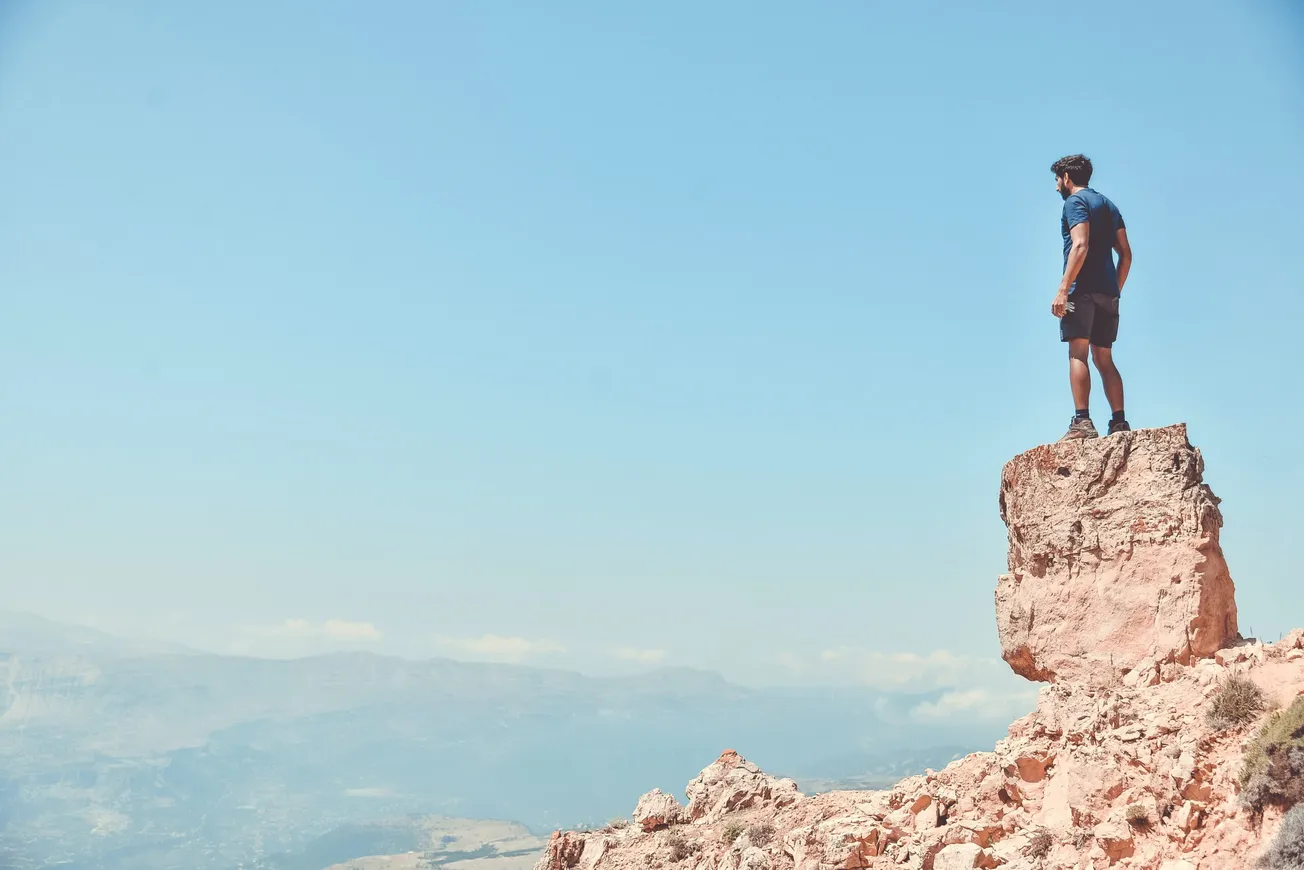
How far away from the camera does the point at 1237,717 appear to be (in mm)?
10086

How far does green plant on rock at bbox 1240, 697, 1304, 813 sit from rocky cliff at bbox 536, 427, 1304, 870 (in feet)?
0.05

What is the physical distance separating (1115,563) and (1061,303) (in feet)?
9.63

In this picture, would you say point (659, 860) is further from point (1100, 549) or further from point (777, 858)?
point (1100, 549)

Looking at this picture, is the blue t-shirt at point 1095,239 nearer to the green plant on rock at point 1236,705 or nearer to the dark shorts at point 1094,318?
the dark shorts at point 1094,318

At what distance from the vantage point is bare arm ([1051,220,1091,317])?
41.5 feet

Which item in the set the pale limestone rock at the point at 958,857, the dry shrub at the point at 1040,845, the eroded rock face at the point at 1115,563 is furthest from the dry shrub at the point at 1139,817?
the eroded rock face at the point at 1115,563

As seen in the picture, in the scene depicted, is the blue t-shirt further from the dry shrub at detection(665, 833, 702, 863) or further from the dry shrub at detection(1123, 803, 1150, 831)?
the dry shrub at detection(665, 833, 702, 863)

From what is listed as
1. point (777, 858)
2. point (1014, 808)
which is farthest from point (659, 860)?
point (1014, 808)

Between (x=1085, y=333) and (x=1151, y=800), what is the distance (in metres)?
5.02

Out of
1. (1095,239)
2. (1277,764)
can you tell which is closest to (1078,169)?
(1095,239)

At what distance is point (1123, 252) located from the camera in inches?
512

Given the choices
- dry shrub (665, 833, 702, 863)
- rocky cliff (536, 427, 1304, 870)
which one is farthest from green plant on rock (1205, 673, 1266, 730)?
dry shrub (665, 833, 702, 863)

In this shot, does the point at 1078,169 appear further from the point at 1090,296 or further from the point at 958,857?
the point at 958,857

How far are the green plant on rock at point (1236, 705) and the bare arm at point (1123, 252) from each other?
15.8 ft
